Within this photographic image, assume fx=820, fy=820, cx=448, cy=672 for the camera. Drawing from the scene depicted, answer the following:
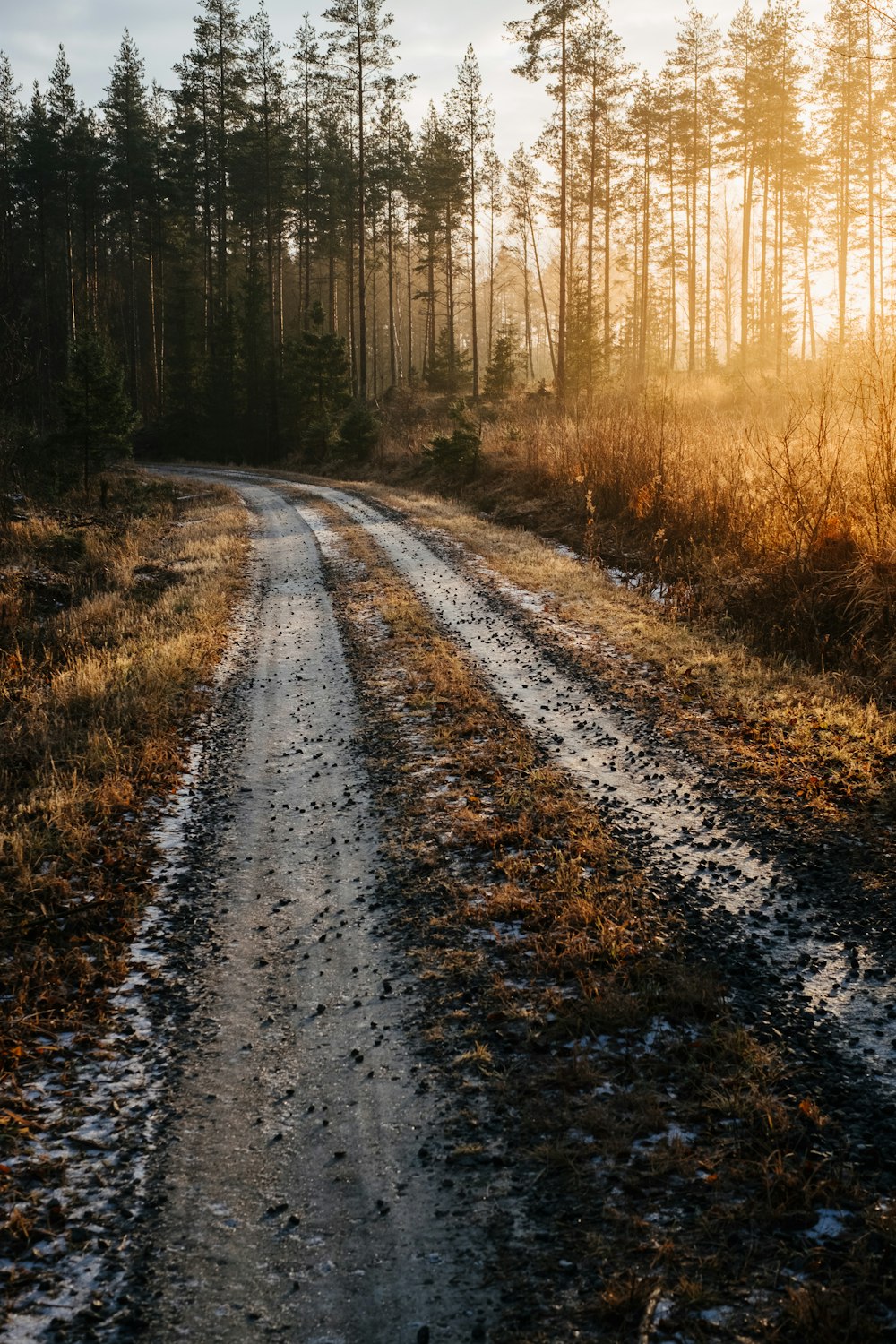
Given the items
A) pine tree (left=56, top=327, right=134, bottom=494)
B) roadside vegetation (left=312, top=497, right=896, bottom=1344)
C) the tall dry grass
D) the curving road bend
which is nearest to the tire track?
roadside vegetation (left=312, top=497, right=896, bottom=1344)

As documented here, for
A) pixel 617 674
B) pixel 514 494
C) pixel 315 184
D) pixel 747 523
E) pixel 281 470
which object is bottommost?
pixel 617 674

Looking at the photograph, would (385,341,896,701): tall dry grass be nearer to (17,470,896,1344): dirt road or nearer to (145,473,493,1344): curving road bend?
(17,470,896,1344): dirt road

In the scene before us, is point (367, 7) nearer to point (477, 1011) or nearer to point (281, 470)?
point (281, 470)

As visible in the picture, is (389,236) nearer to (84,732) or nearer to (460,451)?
(460,451)

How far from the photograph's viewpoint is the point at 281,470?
3278cm

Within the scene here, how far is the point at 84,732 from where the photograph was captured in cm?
673

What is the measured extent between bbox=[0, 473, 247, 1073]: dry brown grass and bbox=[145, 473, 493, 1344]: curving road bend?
631mm

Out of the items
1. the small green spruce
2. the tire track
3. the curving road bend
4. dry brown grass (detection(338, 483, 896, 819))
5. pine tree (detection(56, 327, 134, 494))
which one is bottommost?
the curving road bend

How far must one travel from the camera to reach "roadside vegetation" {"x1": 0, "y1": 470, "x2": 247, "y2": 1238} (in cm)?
381

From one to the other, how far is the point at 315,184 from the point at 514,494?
35590mm

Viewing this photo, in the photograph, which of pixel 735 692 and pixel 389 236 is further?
pixel 389 236

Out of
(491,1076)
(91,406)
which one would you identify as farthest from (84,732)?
(91,406)

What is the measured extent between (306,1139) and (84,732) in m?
4.67

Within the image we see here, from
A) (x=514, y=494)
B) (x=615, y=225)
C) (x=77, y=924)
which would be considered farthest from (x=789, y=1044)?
(x=615, y=225)
